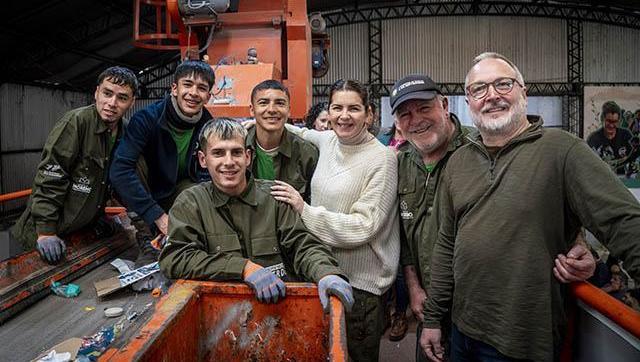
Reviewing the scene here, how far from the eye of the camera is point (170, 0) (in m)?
4.44

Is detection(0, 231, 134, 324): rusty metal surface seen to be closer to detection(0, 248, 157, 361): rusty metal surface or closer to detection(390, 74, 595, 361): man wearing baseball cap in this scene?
detection(0, 248, 157, 361): rusty metal surface

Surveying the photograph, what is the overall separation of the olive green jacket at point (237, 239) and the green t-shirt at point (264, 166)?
15.8 inches

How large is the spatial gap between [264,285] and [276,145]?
1149 mm

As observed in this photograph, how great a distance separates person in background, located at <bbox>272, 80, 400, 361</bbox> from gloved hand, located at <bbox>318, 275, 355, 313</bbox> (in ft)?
1.57

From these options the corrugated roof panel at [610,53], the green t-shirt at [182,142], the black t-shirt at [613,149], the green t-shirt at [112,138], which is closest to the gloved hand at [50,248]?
the green t-shirt at [112,138]

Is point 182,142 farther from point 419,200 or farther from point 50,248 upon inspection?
point 419,200

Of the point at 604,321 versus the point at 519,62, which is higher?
the point at 519,62

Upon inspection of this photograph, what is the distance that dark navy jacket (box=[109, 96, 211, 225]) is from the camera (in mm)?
2939

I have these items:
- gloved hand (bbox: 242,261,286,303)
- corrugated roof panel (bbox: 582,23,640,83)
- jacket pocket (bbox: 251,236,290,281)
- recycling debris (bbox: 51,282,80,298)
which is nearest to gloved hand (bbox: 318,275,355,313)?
gloved hand (bbox: 242,261,286,303)

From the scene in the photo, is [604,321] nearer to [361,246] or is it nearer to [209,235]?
[361,246]

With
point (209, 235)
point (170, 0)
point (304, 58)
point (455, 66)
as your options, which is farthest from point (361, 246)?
point (455, 66)

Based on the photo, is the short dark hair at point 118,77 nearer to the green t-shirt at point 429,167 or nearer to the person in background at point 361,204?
the person in background at point 361,204

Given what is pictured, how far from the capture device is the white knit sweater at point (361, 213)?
2.39 meters

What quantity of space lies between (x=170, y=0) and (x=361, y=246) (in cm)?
334
